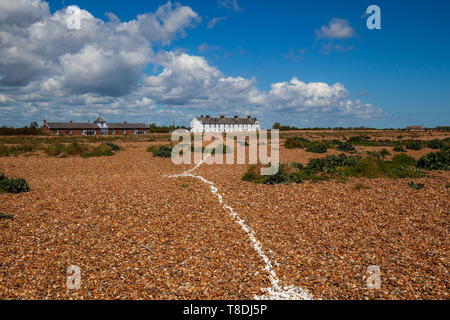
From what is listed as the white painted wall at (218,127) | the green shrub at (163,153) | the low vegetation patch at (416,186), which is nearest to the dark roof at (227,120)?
the white painted wall at (218,127)

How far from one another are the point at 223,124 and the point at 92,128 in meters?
46.2

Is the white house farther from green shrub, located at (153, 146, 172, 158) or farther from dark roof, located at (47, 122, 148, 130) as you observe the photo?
green shrub, located at (153, 146, 172, 158)

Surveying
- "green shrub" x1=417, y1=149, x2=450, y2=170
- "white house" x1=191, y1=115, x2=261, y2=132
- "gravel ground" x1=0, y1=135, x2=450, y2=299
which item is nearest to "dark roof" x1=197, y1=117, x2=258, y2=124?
"white house" x1=191, y1=115, x2=261, y2=132

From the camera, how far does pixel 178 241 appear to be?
7.93 meters

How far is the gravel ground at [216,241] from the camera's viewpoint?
585cm

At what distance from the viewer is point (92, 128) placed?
89.9 m

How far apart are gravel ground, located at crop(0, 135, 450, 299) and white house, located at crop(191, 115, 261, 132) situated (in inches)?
3531

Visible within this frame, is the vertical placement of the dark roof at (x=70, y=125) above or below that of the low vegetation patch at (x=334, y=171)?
above

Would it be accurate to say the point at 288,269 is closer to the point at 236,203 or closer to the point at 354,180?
the point at 236,203

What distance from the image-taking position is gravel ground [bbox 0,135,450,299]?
585 cm

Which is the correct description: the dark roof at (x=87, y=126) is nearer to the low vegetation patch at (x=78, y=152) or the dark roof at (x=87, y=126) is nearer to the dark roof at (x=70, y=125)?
the dark roof at (x=70, y=125)

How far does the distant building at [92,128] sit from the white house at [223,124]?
19136 millimetres

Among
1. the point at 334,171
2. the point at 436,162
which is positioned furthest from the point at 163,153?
the point at 436,162
